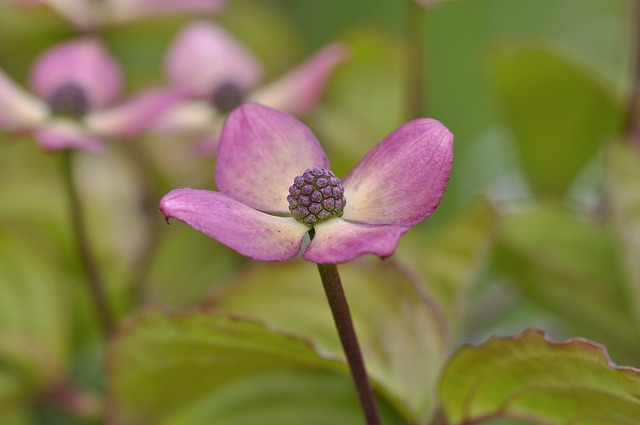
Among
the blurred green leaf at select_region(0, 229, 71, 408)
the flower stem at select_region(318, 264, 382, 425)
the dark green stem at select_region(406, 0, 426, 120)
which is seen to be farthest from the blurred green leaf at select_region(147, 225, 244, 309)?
the flower stem at select_region(318, 264, 382, 425)

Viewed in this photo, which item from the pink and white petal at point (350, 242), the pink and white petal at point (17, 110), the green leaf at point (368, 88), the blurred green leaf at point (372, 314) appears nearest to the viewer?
the pink and white petal at point (350, 242)

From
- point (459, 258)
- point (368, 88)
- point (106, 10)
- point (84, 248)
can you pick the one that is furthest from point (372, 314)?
point (106, 10)

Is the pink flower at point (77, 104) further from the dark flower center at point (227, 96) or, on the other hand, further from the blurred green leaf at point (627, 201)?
the blurred green leaf at point (627, 201)

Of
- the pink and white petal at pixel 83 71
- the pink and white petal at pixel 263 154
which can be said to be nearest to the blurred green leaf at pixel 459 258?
the pink and white petal at pixel 263 154

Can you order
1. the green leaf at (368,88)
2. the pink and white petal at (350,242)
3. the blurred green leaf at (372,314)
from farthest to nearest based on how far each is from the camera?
the green leaf at (368,88) → the blurred green leaf at (372,314) → the pink and white petal at (350,242)

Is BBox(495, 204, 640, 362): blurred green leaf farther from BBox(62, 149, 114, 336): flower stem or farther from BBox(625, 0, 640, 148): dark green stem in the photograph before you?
BBox(62, 149, 114, 336): flower stem

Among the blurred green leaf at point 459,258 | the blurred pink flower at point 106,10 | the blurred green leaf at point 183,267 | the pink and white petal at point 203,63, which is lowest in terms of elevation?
the blurred green leaf at point 183,267

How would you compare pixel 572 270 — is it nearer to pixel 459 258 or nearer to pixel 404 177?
pixel 459 258

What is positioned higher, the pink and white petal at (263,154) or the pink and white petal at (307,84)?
the pink and white petal at (263,154)
